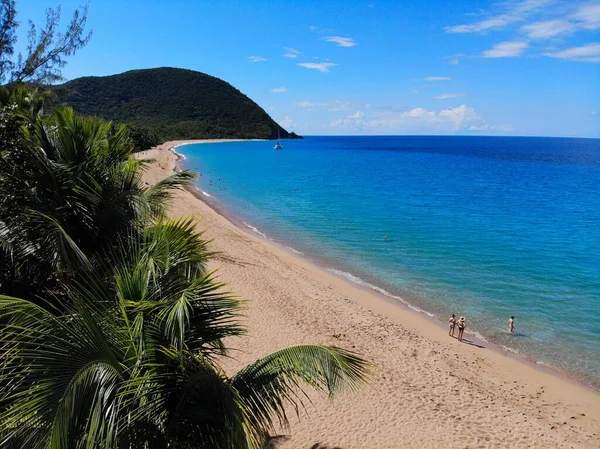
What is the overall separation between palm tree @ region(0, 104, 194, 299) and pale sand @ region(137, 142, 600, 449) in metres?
1.31

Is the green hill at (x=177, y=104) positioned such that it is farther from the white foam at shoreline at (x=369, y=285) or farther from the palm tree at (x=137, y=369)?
the palm tree at (x=137, y=369)

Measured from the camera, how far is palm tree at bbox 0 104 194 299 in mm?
4418

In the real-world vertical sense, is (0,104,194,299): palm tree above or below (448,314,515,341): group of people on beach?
above

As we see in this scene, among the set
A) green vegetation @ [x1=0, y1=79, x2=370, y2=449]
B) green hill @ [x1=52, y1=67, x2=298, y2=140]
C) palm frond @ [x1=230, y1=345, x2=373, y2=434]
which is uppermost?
green hill @ [x1=52, y1=67, x2=298, y2=140]

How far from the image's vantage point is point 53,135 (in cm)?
538

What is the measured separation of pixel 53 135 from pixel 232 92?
197m

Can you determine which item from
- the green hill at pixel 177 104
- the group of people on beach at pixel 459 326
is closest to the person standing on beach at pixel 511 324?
the group of people on beach at pixel 459 326

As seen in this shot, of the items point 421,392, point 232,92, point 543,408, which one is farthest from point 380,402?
point 232,92

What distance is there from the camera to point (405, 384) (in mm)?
10227

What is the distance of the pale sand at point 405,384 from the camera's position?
8.33 meters

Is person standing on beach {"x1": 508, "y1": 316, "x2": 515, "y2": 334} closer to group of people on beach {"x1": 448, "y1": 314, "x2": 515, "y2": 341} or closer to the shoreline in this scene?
group of people on beach {"x1": 448, "y1": 314, "x2": 515, "y2": 341}

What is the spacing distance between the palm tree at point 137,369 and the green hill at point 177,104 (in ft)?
434

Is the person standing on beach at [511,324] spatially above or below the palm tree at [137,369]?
below

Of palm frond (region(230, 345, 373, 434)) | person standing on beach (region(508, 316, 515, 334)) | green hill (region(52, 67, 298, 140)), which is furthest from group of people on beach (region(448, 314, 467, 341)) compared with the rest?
green hill (region(52, 67, 298, 140))
